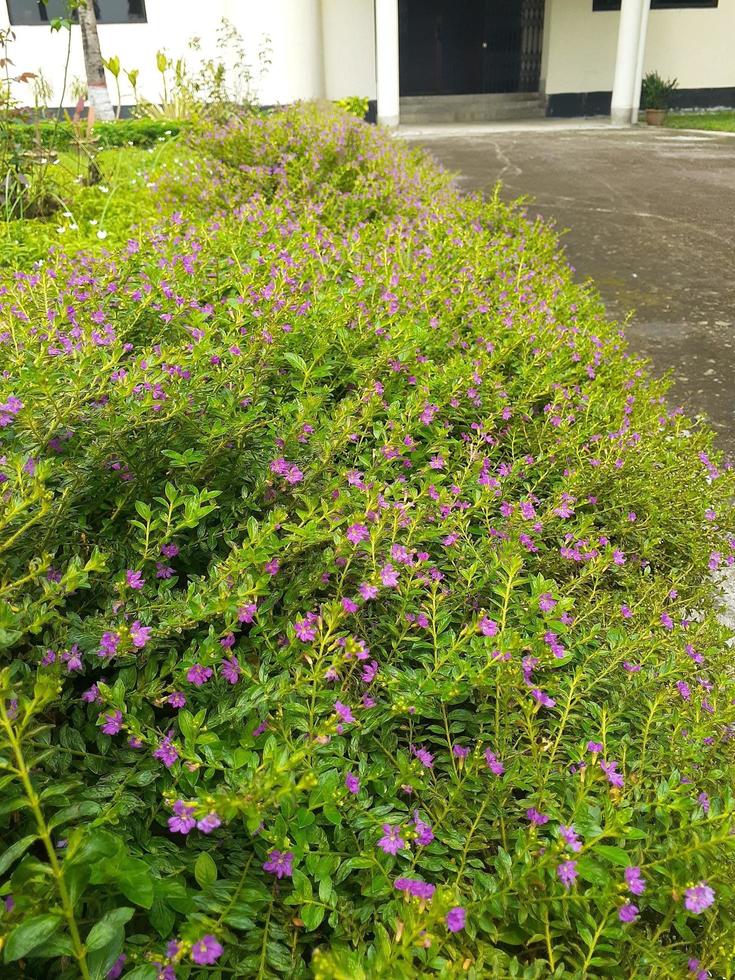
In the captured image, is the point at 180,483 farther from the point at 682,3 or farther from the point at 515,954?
the point at 682,3

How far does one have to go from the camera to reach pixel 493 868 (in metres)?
1.27

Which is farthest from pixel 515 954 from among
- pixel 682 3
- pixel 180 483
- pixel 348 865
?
pixel 682 3

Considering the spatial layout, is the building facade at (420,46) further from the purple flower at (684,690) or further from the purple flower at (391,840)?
the purple flower at (391,840)

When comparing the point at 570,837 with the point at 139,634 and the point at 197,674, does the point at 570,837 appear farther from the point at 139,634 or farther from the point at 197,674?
the point at 139,634

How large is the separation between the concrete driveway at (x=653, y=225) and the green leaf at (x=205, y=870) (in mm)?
2733

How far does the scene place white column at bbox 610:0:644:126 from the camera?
1672 cm

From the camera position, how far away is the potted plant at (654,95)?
17927mm

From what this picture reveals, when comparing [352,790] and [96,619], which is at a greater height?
[96,619]

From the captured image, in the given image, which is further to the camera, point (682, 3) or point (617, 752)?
point (682, 3)

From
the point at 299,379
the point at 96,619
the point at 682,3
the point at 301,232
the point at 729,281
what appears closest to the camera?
the point at 96,619

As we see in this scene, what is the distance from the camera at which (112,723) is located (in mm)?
1192

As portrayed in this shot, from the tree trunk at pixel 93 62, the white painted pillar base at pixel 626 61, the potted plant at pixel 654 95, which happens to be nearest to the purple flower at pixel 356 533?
the tree trunk at pixel 93 62

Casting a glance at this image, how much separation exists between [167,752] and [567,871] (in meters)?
0.64

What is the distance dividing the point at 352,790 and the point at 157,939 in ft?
1.16
